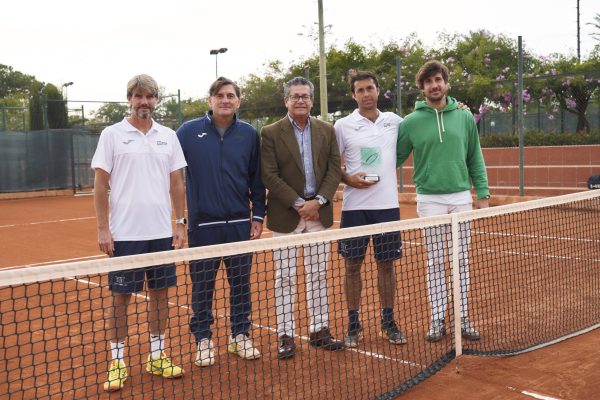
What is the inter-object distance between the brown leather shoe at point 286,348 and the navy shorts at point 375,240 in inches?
27.5

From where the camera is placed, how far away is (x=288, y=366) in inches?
169

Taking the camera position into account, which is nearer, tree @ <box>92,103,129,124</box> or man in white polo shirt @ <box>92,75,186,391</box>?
man in white polo shirt @ <box>92,75,186,391</box>

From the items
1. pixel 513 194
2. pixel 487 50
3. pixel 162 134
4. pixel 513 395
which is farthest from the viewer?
pixel 487 50

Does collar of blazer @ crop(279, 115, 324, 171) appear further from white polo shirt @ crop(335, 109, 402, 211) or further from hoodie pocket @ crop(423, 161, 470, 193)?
hoodie pocket @ crop(423, 161, 470, 193)

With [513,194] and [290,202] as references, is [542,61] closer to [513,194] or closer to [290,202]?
[513,194]

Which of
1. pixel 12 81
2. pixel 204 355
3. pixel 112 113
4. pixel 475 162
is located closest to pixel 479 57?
pixel 112 113

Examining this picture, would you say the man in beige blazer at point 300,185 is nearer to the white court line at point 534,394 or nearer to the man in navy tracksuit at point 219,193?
the man in navy tracksuit at point 219,193

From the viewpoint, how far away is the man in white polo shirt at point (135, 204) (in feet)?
13.0

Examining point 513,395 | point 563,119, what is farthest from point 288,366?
point 563,119

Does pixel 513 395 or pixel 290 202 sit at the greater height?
pixel 290 202

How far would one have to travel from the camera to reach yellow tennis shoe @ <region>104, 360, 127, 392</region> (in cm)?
388

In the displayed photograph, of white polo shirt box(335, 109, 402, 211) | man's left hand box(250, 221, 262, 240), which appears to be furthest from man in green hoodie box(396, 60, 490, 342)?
man's left hand box(250, 221, 262, 240)

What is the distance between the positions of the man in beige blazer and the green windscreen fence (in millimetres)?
18971

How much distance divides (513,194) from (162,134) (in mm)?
12847
